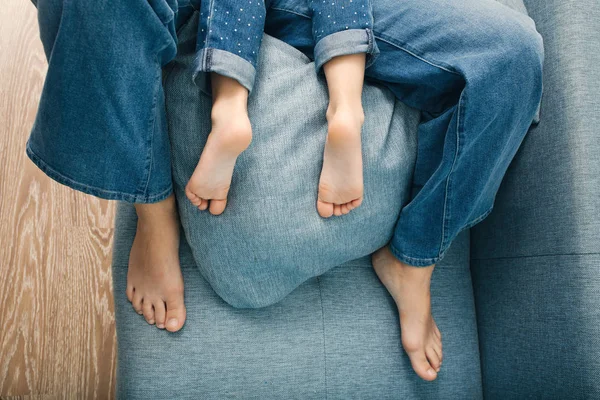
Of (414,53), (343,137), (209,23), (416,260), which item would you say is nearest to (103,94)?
(209,23)

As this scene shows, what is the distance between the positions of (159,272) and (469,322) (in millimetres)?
639

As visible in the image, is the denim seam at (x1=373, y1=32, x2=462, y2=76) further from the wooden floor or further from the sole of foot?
the wooden floor

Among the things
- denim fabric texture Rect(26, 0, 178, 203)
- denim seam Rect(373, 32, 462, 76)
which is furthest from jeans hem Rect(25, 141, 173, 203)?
denim seam Rect(373, 32, 462, 76)

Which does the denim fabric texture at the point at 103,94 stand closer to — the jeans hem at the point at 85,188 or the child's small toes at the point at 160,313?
the jeans hem at the point at 85,188

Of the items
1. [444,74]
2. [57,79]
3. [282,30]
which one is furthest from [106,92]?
[444,74]

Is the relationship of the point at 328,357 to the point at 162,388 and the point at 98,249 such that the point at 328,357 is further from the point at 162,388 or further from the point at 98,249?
the point at 98,249

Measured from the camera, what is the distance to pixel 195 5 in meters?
0.78

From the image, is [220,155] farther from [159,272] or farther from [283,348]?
[283,348]

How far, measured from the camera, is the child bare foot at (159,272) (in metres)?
0.88

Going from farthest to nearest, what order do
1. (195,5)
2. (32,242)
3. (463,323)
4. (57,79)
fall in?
(32,242)
(463,323)
(195,5)
(57,79)

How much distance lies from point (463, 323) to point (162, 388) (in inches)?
24.0

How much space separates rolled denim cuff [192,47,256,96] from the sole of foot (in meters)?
0.05

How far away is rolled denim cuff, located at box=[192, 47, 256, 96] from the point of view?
28.7 inches

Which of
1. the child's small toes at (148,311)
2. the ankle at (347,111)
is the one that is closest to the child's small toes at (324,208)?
the ankle at (347,111)
